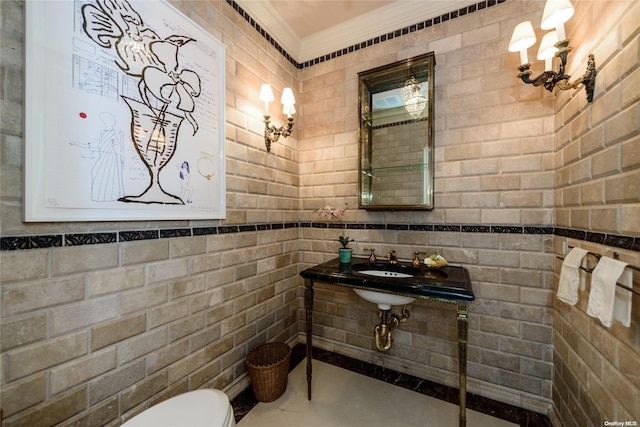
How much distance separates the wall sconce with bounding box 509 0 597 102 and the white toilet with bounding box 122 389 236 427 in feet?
7.01

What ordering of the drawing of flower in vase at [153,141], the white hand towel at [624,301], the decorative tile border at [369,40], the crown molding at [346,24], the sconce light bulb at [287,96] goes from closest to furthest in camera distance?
the white hand towel at [624,301] < the drawing of flower in vase at [153,141] < the decorative tile border at [369,40] < the crown molding at [346,24] < the sconce light bulb at [287,96]

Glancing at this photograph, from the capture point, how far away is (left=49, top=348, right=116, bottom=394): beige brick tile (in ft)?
3.10

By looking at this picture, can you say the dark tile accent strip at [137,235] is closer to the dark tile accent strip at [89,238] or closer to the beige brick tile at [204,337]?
the dark tile accent strip at [89,238]

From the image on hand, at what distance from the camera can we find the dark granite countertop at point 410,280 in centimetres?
125

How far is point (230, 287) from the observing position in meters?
1.66

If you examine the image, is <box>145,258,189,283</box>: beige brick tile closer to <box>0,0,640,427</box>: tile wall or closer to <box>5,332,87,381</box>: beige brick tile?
<box>0,0,640,427</box>: tile wall

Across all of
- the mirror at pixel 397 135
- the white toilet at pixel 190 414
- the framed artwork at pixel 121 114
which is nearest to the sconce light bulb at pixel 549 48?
the mirror at pixel 397 135

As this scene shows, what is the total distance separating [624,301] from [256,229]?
6.14ft

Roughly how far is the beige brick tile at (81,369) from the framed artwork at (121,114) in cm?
59

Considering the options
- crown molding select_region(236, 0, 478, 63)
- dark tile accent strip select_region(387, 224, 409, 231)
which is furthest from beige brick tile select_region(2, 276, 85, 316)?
crown molding select_region(236, 0, 478, 63)

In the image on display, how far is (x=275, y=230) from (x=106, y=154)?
1.22 meters

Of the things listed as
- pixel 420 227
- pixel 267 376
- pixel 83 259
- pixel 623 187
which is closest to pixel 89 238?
pixel 83 259

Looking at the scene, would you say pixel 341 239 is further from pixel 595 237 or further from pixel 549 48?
pixel 549 48

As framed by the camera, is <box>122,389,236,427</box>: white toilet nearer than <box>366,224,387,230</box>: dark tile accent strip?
Yes
